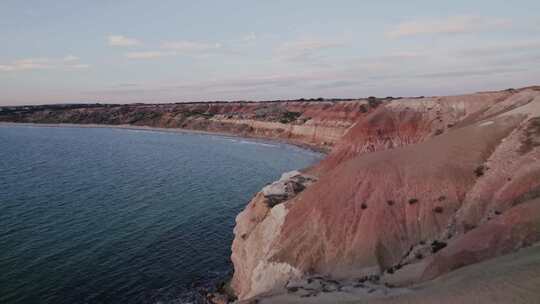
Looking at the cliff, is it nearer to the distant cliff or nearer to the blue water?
the blue water

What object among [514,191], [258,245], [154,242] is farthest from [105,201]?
[514,191]

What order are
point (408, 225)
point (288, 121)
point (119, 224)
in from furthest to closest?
point (288, 121)
point (119, 224)
point (408, 225)

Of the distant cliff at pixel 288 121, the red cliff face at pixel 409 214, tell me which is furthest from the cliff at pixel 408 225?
the distant cliff at pixel 288 121

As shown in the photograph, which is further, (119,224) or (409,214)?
(119,224)

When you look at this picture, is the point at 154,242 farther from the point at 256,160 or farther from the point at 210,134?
the point at 210,134

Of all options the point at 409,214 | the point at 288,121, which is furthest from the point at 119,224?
the point at 288,121

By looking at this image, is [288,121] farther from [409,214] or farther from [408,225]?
[408,225]
